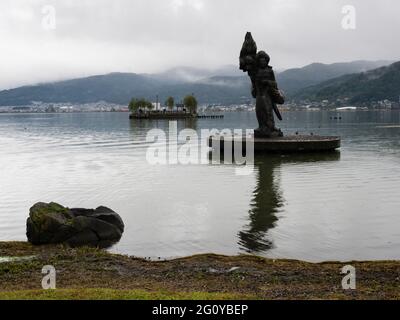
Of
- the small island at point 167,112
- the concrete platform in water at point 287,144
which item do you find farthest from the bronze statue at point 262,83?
the small island at point 167,112

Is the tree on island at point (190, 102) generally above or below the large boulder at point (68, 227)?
above

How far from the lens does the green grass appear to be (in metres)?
9.30

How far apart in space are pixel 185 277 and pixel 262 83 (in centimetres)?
3448

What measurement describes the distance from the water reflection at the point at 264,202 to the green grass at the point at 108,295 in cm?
611

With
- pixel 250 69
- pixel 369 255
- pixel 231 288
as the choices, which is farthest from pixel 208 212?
pixel 250 69

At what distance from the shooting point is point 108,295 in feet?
31.2

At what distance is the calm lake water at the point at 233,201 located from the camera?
53.5 ft

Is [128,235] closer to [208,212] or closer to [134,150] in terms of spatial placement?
[208,212]

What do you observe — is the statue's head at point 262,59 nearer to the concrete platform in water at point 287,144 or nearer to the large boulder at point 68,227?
the concrete platform in water at point 287,144

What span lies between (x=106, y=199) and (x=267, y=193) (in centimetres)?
754

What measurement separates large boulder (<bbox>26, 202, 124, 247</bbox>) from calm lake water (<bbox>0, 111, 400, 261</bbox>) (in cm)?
64

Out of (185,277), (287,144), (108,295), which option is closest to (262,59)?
(287,144)

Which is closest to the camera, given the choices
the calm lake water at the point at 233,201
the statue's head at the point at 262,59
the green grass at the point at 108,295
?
the green grass at the point at 108,295

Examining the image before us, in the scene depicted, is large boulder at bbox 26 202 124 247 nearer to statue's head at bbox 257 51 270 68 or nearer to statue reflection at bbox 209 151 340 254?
statue reflection at bbox 209 151 340 254
